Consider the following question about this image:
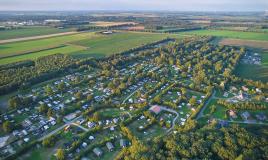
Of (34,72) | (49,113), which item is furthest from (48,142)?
(34,72)

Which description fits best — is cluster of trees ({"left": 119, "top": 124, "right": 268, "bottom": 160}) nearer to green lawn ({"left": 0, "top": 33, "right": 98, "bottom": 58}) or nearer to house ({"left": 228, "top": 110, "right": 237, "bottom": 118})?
house ({"left": 228, "top": 110, "right": 237, "bottom": 118})

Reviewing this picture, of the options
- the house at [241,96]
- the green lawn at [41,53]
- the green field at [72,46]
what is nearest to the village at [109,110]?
the house at [241,96]

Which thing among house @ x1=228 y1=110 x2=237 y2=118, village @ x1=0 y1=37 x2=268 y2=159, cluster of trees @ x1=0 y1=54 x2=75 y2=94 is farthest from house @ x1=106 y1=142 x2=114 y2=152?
cluster of trees @ x1=0 y1=54 x2=75 y2=94

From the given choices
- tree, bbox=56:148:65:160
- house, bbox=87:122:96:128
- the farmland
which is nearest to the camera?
tree, bbox=56:148:65:160

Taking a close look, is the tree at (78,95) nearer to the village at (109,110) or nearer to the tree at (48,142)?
the village at (109,110)

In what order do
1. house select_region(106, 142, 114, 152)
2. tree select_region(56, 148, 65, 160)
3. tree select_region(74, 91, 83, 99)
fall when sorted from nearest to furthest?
tree select_region(56, 148, 65, 160), house select_region(106, 142, 114, 152), tree select_region(74, 91, 83, 99)

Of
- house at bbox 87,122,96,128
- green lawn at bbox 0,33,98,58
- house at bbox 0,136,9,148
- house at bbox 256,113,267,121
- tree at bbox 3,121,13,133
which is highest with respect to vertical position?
green lawn at bbox 0,33,98,58

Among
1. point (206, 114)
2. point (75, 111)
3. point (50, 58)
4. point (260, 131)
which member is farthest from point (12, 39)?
point (260, 131)
